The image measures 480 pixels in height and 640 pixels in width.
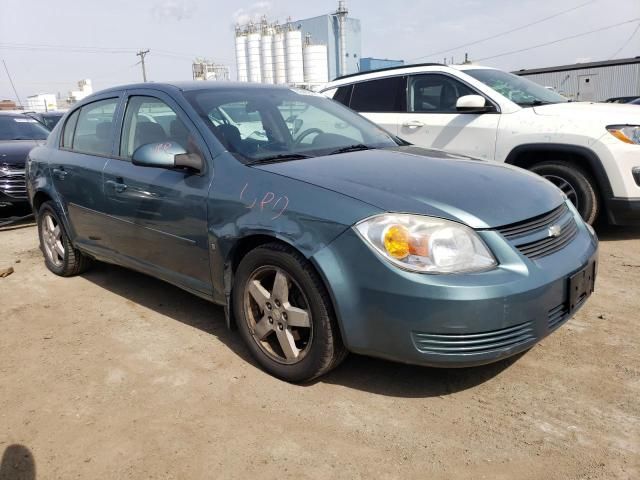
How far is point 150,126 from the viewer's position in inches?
147

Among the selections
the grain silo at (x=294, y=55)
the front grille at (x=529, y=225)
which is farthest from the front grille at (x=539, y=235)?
the grain silo at (x=294, y=55)

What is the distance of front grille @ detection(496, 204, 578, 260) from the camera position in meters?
2.54

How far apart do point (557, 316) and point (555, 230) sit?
0.44 m

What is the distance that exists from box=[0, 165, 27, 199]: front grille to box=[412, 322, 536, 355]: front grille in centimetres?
679

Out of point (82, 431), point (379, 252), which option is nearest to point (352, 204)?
point (379, 252)

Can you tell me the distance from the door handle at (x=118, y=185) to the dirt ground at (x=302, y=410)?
93 cm

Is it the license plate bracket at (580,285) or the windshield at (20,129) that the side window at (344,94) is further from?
the windshield at (20,129)

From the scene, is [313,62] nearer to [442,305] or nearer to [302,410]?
[302,410]

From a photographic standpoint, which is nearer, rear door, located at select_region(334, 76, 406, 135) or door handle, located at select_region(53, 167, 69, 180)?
door handle, located at select_region(53, 167, 69, 180)

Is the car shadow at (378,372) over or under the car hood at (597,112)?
under

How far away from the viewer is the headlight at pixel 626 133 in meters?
4.95

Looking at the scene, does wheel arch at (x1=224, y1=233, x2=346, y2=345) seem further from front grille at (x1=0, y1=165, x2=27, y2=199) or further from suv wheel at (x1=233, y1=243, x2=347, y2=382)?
front grille at (x1=0, y1=165, x2=27, y2=199)

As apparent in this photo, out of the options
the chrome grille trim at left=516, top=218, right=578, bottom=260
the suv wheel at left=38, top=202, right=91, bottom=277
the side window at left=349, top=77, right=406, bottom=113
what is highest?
the side window at left=349, top=77, right=406, bottom=113

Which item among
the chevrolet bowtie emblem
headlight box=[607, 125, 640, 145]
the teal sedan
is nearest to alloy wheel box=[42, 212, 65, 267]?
the teal sedan
